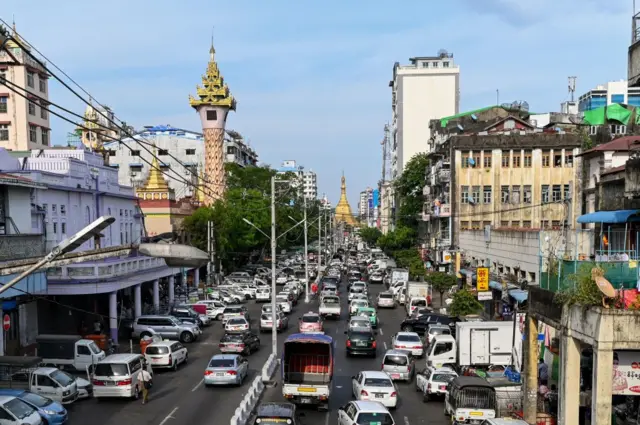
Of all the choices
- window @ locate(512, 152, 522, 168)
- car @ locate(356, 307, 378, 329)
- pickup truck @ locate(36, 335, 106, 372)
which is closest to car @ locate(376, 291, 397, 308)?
car @ locate(356, 307, 378, 329)

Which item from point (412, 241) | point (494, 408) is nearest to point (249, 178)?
point (412, 241)

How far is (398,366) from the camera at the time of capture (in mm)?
25906

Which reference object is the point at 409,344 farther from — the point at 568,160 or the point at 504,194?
the point at 568,160

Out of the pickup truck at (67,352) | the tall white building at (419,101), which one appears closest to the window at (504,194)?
the pickup truck at (67,352)

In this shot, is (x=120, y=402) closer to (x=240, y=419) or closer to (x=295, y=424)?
(x=240, y=419)

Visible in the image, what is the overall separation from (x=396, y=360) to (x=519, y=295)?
8.30 metres

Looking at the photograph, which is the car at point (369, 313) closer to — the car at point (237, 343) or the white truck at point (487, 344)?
the car at point (237, 343)

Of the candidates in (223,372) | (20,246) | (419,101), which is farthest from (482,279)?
(419,101)

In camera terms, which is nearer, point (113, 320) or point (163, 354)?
point (163, 354)

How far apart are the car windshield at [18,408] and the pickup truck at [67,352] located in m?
8.87

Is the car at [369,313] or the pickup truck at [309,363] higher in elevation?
the pickup truck at [309,363]

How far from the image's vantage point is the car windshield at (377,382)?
70.8 feet

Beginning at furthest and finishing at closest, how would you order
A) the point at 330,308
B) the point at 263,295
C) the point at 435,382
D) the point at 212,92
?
the point at 212,92, the point at 263,295, the point at 330,308, the point at 435,382

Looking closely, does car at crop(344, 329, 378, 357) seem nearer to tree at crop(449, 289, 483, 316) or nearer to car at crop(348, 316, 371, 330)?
car at crop(348, 316, 371, 330)
